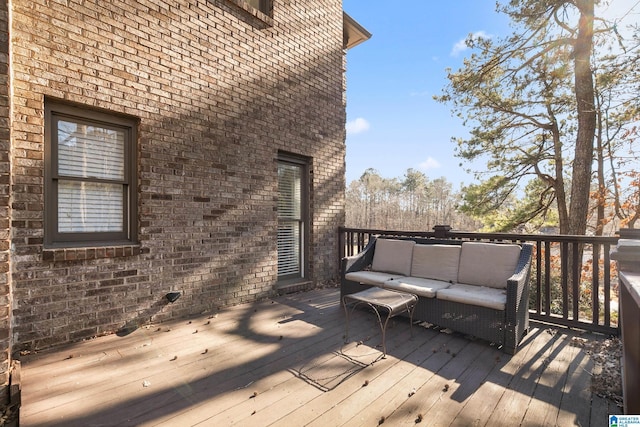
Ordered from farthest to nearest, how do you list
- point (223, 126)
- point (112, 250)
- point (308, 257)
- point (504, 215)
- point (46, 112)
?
point (504, 215), point (308, 257), point (223, 126), point (112, 250), point (46, 112)

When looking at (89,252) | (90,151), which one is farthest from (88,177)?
(89,252)

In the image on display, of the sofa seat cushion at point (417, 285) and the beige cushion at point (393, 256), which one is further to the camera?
the beige cushion at point (393, 256)

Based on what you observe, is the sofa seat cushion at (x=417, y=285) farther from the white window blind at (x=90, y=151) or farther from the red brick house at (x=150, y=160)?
the white window blind at (x=90, y=151)

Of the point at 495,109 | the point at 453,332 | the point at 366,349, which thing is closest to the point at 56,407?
the point at 366,349

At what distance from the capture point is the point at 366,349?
2873mm

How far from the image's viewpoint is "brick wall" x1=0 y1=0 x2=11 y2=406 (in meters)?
2.01

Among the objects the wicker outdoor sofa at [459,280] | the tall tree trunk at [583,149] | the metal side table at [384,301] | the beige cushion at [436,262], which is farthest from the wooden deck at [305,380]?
the tall tree trunk at [583,149]

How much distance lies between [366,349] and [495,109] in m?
9.29

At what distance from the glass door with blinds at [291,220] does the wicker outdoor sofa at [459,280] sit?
122 centimetres

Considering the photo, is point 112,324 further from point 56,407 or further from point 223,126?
point 223,126

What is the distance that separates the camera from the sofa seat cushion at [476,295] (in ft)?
9.51

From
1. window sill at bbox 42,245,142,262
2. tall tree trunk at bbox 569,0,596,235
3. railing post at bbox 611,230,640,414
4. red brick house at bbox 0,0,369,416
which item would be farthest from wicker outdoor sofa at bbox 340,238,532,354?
tall tree trunk at bbox 569,0,596,235

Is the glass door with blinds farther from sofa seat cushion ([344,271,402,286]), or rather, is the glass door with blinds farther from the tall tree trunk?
the tall tree trunk

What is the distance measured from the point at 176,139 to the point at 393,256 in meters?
3.10
